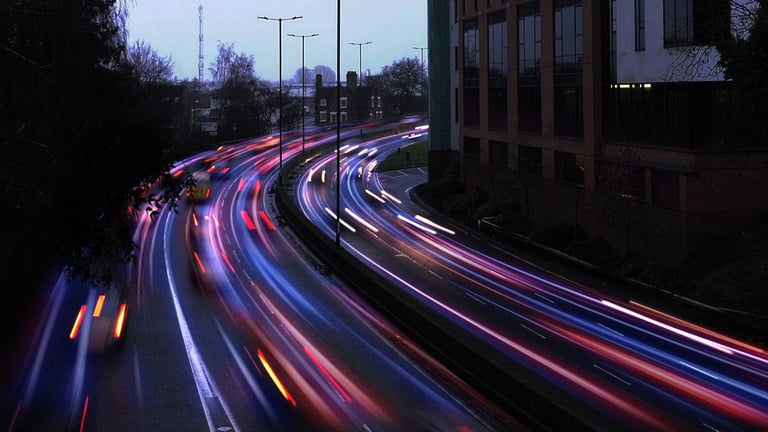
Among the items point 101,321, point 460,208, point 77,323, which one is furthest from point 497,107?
point 77,323

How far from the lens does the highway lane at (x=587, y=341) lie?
16875 mm

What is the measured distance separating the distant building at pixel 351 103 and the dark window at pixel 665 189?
114461 mm

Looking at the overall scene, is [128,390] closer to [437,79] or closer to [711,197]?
[711,197]

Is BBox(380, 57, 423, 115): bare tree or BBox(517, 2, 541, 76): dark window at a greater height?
→ BBox(380, 57, 423, 115): bare tree

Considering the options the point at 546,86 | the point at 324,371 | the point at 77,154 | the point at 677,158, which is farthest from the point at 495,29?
the point at 77,154

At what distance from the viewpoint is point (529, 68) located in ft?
150

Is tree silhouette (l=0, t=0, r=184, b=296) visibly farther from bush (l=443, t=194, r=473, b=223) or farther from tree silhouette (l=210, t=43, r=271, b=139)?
tree silhouette (l=210, t=43, r=271, b=139)

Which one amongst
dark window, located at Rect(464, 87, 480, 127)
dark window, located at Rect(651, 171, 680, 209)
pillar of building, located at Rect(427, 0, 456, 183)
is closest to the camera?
dark window, located at Rect(651, 171, 680, 209)

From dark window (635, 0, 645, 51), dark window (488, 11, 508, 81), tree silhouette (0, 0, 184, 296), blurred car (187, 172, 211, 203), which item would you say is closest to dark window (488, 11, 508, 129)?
dark window (488, 11, 508, 81)

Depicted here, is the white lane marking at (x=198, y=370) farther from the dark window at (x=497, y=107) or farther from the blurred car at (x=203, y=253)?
the dark window at (x=497, y=107)

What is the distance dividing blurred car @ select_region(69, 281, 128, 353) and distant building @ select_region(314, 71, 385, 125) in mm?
118044

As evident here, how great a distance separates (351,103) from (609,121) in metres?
112

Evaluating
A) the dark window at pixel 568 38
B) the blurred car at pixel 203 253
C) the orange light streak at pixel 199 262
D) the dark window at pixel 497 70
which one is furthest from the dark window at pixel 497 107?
the orange light streak at pixel 199 262

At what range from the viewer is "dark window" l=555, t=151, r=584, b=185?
3981 cm
